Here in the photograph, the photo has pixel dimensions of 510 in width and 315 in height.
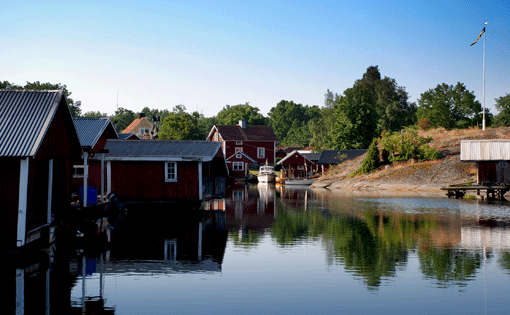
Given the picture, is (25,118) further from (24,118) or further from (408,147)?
(408,147)

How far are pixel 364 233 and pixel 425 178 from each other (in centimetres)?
3699

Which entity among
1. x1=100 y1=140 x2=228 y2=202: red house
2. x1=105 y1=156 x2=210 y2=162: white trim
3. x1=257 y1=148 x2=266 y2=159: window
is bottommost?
x1=100 y1=140 x2=228 y2=202: red house

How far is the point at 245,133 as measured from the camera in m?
93.2

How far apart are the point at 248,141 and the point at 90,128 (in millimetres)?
65705

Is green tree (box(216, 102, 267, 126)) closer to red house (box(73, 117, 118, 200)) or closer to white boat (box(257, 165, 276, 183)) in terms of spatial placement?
white boat (box(257, 165, 276, 183))

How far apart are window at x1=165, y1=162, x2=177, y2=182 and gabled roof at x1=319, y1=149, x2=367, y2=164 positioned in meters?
53.5

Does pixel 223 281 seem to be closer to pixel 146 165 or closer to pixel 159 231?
pixel 159 231

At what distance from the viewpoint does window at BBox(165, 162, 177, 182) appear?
97.5ft

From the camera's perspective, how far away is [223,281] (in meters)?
13.4

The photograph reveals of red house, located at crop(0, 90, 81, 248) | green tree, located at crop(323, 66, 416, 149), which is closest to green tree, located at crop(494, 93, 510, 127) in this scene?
green tree, located at crop(323, 66, 416, 149)

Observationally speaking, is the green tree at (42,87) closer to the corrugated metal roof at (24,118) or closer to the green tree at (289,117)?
the corrugated metal roof at (24,118)

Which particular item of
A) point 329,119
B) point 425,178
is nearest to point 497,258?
point 425,178


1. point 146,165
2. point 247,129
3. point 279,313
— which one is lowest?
point 279,313

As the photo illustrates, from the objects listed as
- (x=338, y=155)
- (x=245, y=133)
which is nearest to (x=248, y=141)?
(x=245, y=133)
